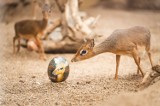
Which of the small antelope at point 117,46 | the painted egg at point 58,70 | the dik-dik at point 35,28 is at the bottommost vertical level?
the dik-dik at point 35,28

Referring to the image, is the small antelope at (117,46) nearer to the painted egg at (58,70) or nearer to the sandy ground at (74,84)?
the painted egg at (58,70)

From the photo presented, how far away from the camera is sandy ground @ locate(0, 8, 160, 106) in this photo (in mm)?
3928

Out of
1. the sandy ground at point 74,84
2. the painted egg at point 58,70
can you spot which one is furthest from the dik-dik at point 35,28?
the painted egg at point 58,70

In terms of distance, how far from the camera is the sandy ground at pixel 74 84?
155 inches

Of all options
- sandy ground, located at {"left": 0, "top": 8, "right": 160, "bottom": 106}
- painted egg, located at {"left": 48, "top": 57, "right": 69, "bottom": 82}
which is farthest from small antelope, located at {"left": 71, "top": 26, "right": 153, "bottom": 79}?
sandy ground, located at {"left": 0, "top": 8, "right": 160, "bottom": 106}

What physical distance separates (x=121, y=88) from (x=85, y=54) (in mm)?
636

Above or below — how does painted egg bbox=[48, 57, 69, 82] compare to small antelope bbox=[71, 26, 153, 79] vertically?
below

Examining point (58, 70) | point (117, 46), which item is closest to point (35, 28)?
point (58, 70)

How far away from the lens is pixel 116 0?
11.9m

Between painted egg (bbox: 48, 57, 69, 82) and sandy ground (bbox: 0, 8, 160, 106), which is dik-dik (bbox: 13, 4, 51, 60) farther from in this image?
painted egg (bbox: 48, 57, 69, 82)

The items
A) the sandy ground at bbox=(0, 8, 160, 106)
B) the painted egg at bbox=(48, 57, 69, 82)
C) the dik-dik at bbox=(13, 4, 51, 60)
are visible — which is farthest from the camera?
the dik-dik at bbox=(13, 4, 51, 60)

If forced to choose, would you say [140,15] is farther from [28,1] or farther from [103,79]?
[103,79]

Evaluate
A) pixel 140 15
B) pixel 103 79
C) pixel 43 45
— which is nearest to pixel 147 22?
pixel 140 15

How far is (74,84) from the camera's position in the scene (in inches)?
187
